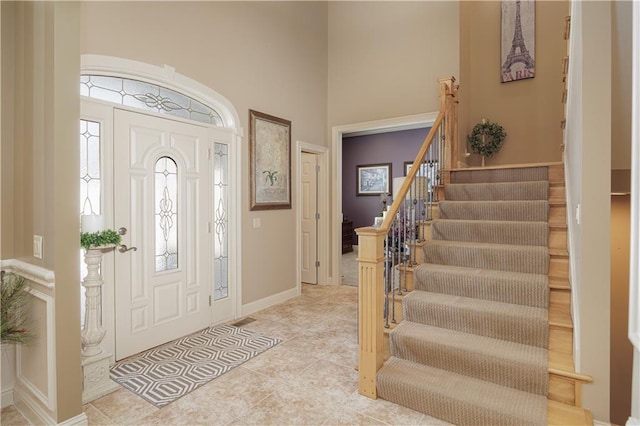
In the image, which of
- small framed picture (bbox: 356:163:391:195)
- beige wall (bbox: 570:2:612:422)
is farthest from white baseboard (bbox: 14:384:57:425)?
small framed picture (bbox: 356:163:391:195)

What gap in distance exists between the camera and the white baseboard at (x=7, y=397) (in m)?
2.32

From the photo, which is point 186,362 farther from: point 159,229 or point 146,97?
point 146,97

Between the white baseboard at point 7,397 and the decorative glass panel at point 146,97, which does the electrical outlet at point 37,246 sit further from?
the decorative glass panel at point 146,97

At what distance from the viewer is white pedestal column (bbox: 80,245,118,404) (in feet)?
7.91

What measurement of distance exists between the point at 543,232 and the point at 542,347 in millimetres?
1124

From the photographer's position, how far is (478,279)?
2.74m

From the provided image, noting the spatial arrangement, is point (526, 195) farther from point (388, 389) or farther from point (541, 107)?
point (388, 389)

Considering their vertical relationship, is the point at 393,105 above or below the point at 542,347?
above

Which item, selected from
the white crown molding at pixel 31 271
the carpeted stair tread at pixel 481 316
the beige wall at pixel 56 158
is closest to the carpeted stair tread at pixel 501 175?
the carpeted stair tread at pixel 481 316

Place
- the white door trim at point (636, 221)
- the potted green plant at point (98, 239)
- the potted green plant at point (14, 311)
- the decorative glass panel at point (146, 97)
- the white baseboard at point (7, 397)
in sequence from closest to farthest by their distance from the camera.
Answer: the white door trim at point (636, 221) < the potted green plant at point (14, 311) < the white baseboard at point (7, 397) < the potted green plant at point (98, 239) < the decorative glass panel at point (146, 97)

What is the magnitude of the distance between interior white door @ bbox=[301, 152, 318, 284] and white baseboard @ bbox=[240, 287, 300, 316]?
2.55 ft

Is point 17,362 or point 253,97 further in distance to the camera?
point 253,97

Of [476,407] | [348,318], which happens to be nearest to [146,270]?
[348,318]

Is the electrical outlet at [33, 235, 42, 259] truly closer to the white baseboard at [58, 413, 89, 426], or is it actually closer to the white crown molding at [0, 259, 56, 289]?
the white crown molding at [0, 259, 56, 289]
